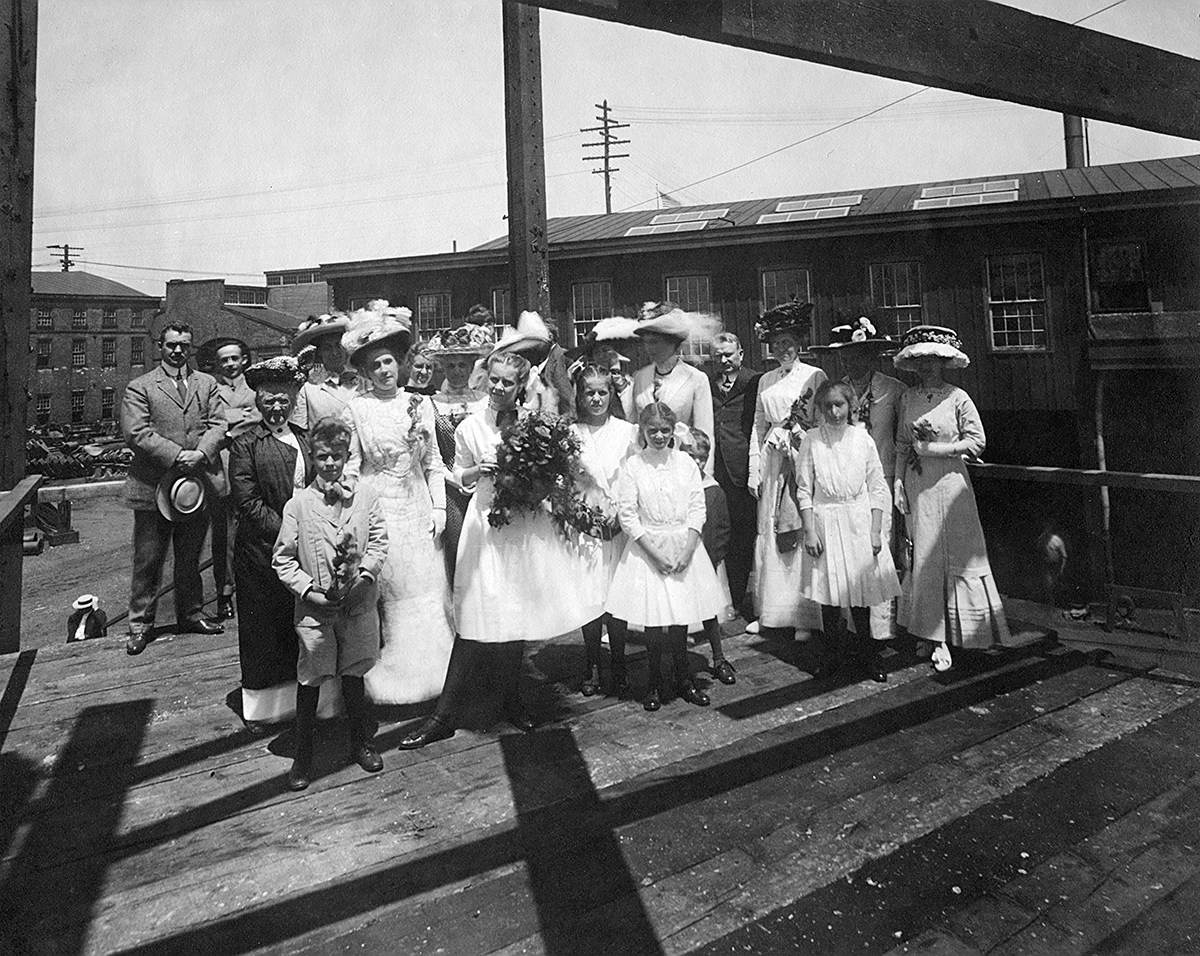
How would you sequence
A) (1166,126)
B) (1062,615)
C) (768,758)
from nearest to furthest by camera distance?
(1166,126)
(768,758)
(1062,615)

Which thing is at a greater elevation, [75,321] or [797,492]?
[75,321]

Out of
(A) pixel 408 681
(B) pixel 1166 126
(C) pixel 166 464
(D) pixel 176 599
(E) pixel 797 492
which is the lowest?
(A) pixel 408 681

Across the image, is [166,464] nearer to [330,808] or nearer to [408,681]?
[408,681]

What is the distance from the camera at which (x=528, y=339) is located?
4.34 meters

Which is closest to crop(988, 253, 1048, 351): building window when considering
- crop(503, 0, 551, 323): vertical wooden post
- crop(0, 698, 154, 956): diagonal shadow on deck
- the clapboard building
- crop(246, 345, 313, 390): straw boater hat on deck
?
the clapboard building

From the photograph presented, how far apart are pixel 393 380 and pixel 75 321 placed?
212 ft

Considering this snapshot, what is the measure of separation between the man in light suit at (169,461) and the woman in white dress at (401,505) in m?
2.19

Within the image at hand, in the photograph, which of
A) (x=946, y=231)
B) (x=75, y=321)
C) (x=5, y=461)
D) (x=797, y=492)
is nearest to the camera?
(x=5, y=461)

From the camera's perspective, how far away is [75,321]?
55781 millimetres

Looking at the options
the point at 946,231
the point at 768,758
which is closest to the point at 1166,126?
the point at 768,758

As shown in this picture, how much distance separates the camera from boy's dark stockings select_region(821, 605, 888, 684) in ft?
15.9

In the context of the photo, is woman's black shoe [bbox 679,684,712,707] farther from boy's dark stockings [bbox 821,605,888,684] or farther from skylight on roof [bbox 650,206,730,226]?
skylight on roof [bbox 650,206,730,226]

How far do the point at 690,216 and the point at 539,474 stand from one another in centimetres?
1841

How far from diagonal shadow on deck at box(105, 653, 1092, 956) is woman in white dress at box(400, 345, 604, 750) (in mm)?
442
